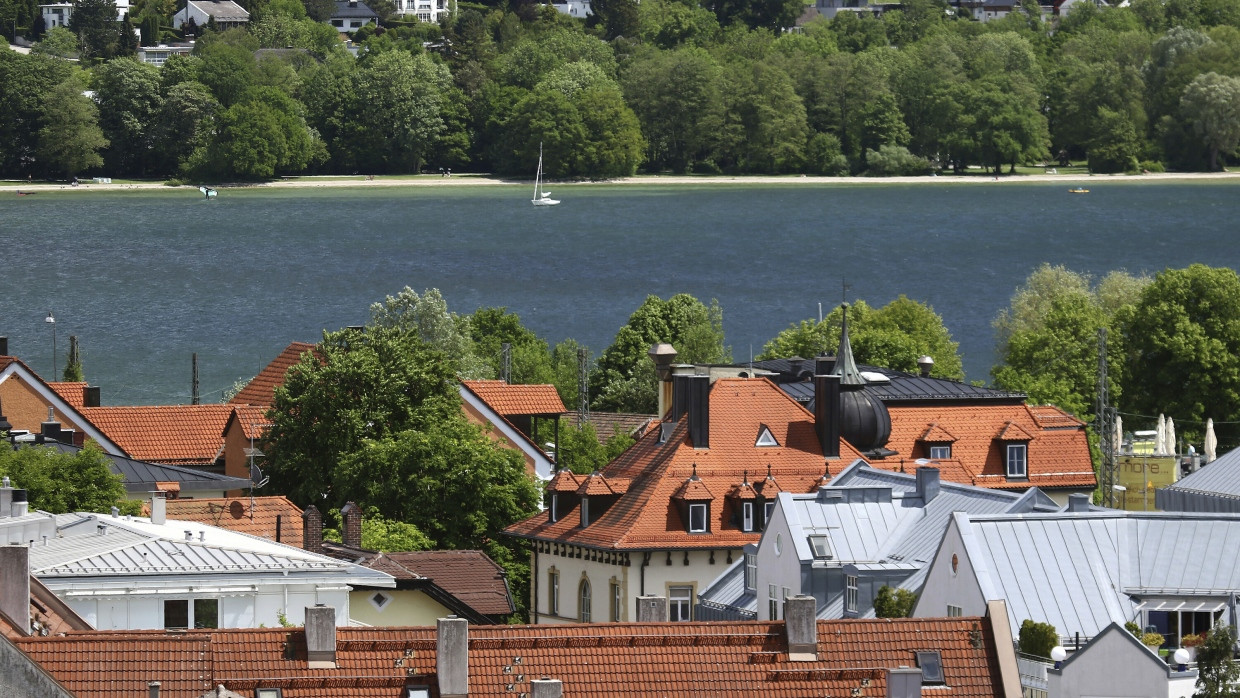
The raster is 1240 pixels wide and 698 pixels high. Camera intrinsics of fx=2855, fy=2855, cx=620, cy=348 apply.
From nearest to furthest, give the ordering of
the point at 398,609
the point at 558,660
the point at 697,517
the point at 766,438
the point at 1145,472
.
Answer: the point at 558,660 < the point at 398,609 < the point at 697,517 < the point at 766,438 < the point at 1145,472

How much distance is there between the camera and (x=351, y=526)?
44719 mm

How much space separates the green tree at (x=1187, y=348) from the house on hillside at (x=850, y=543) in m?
39.0

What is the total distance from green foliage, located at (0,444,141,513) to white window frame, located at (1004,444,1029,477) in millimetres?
17624

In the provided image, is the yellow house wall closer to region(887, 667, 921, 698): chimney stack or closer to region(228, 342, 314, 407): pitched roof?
region(887, 667, 921, 698): chimney stack

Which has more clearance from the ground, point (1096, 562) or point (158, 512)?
point (1096, 562)

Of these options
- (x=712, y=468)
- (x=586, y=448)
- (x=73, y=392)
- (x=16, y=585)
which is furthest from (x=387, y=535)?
(x=16, y=585)

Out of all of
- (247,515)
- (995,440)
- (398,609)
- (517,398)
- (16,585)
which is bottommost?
(517,398)

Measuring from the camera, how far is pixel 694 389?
4894 cm

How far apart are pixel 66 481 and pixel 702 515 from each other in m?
10.5

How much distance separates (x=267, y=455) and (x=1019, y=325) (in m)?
45.5

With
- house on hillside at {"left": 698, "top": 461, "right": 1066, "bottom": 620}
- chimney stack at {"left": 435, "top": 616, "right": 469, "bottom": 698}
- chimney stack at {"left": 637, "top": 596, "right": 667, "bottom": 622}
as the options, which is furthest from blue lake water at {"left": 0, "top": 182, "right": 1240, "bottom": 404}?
chimney stack at {"left": 435, "top": 616, "right": 469, "bottom": 698}

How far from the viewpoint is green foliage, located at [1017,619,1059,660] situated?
27.0m

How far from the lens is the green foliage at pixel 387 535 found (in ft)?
152

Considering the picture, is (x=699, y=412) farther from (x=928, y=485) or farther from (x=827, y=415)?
(x=928, y=485)
